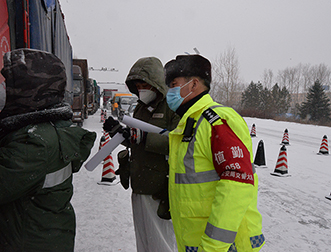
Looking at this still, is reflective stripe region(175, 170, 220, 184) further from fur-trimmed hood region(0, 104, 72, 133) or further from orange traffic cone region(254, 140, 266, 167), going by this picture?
orange traffic cone region(254, 140, 266, 167)

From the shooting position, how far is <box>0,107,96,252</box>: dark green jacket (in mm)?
1329

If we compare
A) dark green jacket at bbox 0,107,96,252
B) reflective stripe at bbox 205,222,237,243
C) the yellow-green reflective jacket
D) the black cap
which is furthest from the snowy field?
the black cap

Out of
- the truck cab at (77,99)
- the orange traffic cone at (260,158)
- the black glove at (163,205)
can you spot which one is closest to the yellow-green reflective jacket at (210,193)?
the black glove at (163,205)

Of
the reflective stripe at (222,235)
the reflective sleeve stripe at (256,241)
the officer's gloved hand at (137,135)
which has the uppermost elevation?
the officer's gloved hand at (137,135)

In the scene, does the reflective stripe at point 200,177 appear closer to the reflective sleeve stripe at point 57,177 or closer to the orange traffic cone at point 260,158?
the reflective sleeve stripe at point 57,177

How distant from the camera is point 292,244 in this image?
10.9 feet

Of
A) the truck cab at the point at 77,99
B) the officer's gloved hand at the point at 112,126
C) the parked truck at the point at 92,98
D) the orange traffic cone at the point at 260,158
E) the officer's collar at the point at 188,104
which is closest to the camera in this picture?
the officer's collar at the point at 188,104

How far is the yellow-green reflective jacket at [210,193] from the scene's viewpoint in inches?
48.1

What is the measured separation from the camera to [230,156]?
1283 mm

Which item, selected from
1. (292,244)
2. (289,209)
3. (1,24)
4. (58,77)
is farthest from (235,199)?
(289,209)

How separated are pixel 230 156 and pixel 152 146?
3.13 ft

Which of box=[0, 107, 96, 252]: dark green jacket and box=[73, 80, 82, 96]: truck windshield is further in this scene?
box=[73, 80, 82, 96]: truck windshield

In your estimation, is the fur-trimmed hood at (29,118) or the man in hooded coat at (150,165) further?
the man in hooded coat at (150,165)

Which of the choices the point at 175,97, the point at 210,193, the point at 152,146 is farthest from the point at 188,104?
the point at 210,193
